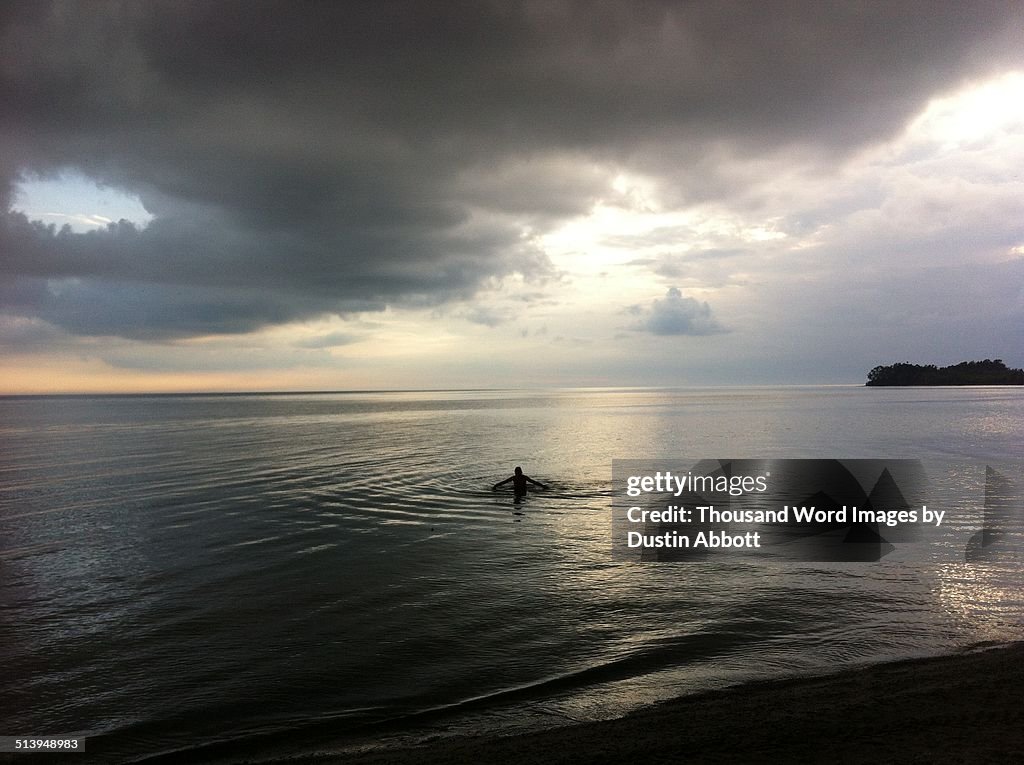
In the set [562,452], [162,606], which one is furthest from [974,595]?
[562,452]

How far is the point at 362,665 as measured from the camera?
12539 millimetres

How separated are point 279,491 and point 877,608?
1204 inches

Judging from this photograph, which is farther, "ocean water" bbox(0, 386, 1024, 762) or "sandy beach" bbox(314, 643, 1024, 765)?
"ocean water" bbox(0, 386, 1024, 762)

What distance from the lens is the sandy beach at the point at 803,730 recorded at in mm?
8062

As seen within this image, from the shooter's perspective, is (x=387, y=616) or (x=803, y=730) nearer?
(x=803, y=730)

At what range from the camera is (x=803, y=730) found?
8750 mm

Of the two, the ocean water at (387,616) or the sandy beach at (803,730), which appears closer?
the sandy beach at (803,730)

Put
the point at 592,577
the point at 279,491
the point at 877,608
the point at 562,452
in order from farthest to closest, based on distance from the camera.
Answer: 1. the point at 562,452
2. the point at 279,491
3. the point at 592,577
4. the point at 877,608

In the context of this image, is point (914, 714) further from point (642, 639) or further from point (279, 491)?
point (279, 491)

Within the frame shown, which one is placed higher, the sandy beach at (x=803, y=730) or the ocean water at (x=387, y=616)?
the sandy beach at (x=803, y=730)

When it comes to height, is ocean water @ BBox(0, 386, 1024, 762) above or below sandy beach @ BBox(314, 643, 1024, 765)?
below

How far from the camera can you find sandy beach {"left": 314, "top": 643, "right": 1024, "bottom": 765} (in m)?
8.06

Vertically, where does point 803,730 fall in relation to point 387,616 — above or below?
above

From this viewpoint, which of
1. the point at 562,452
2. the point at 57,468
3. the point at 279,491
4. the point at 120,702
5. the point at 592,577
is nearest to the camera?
the point at 120,702
